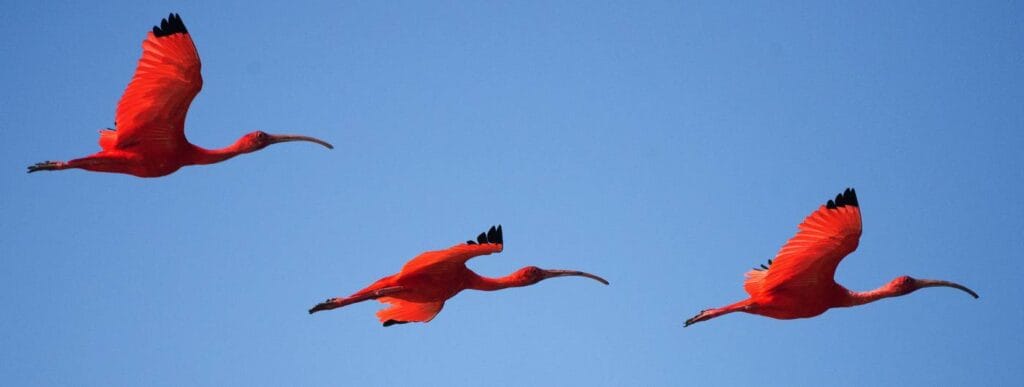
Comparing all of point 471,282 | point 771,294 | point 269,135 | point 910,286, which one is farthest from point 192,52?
point 910,286

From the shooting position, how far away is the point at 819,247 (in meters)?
32.5

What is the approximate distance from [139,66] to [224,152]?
2.52 meters

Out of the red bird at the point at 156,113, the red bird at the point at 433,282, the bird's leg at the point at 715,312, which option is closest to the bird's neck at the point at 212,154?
the red bird at the point at 156,113

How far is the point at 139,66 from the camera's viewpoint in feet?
105

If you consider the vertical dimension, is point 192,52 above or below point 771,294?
above

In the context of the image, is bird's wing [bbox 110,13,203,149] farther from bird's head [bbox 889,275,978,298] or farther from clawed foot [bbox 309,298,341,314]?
bird's head [bbox 889,275,978,298]

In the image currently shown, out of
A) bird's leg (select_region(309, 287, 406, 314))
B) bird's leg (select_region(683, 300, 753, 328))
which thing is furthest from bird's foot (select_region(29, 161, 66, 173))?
bird's leg (select_region(683, 300, 753, 328))

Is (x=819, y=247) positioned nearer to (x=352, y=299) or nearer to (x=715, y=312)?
(x=715, y=312)

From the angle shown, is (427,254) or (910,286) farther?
(910,286)

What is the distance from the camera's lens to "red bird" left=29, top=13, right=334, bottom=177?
32.0m

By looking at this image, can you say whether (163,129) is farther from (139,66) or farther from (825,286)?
(825,286)

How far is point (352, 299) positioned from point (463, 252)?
1936 mm

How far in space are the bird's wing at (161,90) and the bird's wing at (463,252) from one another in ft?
14.4

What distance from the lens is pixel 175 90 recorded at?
32.4 meters
